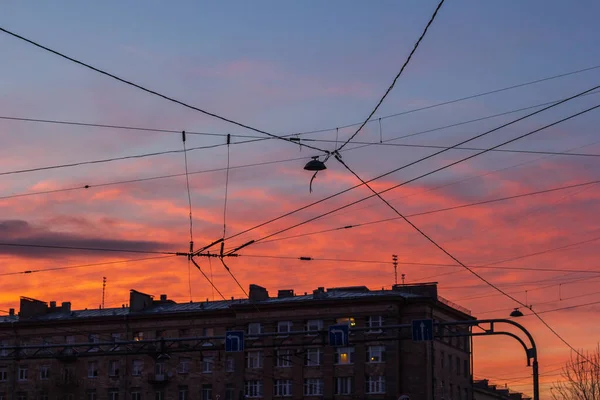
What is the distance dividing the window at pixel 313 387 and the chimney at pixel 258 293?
883cm

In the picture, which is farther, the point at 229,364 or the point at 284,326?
the point at 229,364

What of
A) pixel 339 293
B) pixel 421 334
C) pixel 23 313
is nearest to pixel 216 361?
pixel 339 293

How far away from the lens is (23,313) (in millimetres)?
103188

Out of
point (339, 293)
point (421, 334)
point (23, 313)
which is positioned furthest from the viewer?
point (23, 313)

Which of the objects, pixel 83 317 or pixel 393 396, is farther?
pixel 83 317

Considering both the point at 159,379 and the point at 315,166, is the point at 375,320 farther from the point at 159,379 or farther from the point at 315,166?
the point at 315,166

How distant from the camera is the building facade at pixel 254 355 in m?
88.6

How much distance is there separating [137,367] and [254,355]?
10.9 meters

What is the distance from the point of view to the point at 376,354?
88625 mm

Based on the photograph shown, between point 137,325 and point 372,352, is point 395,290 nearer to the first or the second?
point 372,352

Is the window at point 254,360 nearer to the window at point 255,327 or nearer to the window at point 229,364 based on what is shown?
the window at point 229,364

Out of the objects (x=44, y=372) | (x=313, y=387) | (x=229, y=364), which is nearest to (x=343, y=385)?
(x=313, y=387)

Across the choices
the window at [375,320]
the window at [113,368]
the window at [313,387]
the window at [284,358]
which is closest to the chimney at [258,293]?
the window at [284,358]

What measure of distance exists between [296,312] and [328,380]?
245 inches
